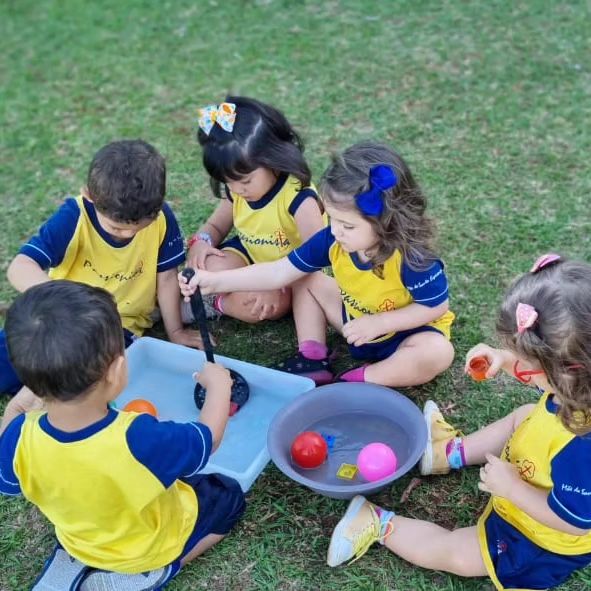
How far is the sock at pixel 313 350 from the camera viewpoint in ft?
7.33

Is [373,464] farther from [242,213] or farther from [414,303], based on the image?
[242,213]

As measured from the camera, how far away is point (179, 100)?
12.4ft

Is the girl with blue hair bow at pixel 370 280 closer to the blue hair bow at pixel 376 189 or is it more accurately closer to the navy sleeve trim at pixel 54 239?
the blue hair bow at pixel 376 189

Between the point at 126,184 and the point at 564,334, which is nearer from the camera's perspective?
Result: the point at 564,334

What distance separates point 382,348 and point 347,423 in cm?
26

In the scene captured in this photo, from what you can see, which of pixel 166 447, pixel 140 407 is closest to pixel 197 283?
pixel 140 407

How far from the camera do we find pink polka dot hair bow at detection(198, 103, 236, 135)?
2.12 m

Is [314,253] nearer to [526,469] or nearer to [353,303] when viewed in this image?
[353,303]

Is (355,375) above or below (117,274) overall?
below

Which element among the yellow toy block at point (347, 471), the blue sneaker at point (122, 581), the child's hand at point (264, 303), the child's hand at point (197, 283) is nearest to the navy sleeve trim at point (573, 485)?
the yellow toy block at point (347, 471)

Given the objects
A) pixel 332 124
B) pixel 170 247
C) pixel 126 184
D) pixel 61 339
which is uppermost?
pixel 61 339

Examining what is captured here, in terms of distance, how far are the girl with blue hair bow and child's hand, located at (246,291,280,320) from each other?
64 millimetres

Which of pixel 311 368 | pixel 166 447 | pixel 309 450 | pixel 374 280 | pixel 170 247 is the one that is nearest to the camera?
pixel 166 447

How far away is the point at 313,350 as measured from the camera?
7.35 feet
